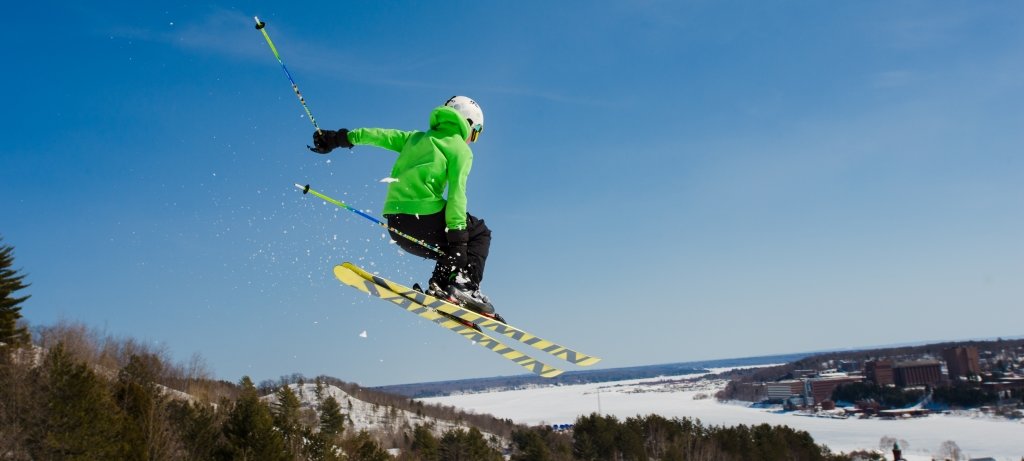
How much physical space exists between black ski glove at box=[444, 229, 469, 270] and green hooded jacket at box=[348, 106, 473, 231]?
7cm

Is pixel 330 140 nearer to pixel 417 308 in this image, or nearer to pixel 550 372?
pixel 417 308

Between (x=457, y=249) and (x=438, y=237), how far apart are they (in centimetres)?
23

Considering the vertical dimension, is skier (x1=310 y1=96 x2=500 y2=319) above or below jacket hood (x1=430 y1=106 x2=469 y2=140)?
below

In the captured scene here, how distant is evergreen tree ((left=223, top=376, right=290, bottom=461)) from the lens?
38312 mm

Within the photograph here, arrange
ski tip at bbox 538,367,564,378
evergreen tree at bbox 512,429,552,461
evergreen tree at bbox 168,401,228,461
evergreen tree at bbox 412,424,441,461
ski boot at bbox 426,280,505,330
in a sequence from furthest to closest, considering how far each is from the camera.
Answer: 1. evergreen tree at bbox 512,429,552,461
2. evergreen tree at bbox 412,424,441,461
3. evergreen tree at bbox 168,401,228,461
4. ski tip at bbox 538,367,564,378
5. ski boot at bbox 426,280,505,330

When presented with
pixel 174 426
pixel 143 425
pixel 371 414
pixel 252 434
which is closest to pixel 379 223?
pixel 252 434

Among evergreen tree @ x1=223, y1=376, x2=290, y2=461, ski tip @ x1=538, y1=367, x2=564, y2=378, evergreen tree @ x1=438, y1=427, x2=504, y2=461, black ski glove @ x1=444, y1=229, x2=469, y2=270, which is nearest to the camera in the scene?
black ski glove @ x1=444, y1=229, x2=469, y2=270

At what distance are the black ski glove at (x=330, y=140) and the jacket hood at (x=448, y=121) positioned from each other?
2.94 ft

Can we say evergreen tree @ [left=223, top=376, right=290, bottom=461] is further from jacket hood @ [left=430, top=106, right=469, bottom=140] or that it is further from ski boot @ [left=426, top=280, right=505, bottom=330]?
jacket hood @ [left=430, top=106, right=469, bottom=140]

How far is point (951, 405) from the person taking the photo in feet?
608

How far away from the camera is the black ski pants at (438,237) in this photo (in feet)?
19.7

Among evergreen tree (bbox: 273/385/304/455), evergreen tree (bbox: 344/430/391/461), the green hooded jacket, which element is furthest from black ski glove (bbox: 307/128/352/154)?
evergreen tree (bbox: 344/430/391/461)

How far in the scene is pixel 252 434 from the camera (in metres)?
38.7

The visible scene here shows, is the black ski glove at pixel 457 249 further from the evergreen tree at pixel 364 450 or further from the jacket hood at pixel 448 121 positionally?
the evergreen tree at pixel 364 450
